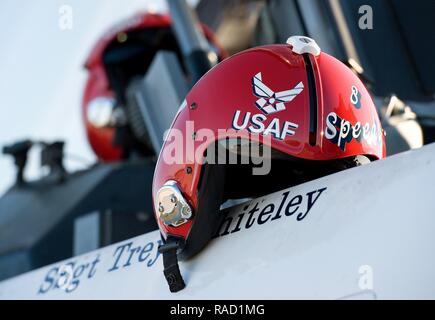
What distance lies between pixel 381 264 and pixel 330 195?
31cm

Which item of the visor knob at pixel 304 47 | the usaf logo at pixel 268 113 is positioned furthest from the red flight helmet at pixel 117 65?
the usaf logo at pixel 268 113

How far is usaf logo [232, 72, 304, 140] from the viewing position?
2020 mm

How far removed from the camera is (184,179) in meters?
2.07

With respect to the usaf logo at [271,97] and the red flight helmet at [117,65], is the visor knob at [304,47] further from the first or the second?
the red flight helmet at [117,65]

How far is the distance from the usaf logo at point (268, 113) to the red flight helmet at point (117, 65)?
10.1ft

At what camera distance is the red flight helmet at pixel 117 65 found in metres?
5.25

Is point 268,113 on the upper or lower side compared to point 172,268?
upper

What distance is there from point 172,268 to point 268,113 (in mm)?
400

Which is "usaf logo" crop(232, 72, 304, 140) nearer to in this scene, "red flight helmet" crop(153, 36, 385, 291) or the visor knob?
"red flight helmet" crop(153, 36, 385, 291)

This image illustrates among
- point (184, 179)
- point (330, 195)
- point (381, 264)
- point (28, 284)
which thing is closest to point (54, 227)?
point (28, 284)

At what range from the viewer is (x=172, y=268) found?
6.60 feet

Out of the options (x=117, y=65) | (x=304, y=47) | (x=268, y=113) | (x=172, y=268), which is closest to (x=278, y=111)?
(x=268, y=113)

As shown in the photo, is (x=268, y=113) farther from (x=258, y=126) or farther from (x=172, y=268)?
(x=172, y=268)
